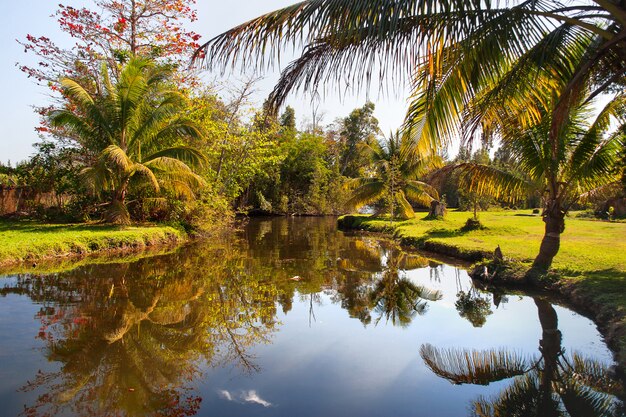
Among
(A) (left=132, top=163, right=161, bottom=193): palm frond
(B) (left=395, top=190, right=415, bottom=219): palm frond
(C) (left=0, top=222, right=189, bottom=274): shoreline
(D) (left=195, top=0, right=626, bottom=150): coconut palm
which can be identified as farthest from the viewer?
(B) (left=395, top=190, right=415, bottom=219): palm frond

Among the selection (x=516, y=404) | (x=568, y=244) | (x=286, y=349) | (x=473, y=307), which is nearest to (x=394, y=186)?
(x=568, y=244)

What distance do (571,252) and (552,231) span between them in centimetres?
224

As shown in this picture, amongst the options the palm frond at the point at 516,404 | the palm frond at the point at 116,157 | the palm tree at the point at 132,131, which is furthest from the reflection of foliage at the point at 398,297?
the palm frond at the point at 116,157

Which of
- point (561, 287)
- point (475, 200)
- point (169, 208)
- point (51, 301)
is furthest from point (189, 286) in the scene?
point (475, 200)

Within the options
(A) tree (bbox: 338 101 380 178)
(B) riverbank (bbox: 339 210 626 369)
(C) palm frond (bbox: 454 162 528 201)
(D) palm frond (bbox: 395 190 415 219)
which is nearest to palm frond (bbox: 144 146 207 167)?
(B) riverbank (bbox: 339 210 626 369)

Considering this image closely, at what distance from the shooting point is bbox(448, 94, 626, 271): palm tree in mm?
7195

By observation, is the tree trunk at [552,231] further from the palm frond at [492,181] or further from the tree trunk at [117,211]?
the tree trunk at [117,211]

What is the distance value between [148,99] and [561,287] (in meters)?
13.7

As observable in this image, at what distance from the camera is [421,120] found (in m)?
4.65

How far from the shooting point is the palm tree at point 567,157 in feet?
23.6

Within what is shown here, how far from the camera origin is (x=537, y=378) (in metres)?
4.31

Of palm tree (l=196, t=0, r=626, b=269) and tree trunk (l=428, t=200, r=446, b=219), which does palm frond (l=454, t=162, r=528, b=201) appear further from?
tree trunk (l=428, t=200, r=446, b=219)

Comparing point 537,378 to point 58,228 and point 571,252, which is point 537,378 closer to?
point 571,252

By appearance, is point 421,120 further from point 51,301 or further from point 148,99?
point 148,99
